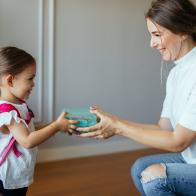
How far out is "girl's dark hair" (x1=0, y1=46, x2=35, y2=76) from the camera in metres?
1.36

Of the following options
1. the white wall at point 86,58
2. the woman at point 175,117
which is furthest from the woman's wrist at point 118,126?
the white wall at point 86,58

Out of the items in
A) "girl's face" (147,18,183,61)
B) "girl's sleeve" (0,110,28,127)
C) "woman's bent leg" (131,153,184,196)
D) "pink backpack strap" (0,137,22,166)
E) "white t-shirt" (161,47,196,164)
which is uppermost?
"girl's face" (147,18,183,61)

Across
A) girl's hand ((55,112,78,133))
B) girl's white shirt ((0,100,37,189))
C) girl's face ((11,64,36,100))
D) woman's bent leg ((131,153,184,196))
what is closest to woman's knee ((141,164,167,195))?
woman's bent leg ((131,153,184,196))

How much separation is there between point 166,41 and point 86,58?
1.35m

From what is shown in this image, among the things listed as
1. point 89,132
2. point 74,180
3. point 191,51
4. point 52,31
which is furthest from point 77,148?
point 191,51

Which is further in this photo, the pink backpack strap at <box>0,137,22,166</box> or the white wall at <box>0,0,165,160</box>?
the white wall at <box>0,0,165,160</box>

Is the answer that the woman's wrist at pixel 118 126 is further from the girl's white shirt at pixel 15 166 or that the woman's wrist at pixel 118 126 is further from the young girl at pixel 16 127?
the girl's white shirt at pixel 15 166

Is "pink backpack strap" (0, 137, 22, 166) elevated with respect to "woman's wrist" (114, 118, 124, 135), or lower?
lower

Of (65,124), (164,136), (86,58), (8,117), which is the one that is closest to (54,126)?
(65,124)

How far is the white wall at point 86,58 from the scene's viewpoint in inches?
97.6

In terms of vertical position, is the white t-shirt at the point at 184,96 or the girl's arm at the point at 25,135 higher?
the white t-shirt at the point at 184,96

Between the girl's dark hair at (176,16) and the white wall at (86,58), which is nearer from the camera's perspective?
the girl's dark hair at (176,16)

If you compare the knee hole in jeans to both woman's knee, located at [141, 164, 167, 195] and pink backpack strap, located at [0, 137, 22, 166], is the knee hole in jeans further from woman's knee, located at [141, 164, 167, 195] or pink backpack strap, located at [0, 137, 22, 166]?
pink backpack strap, located at [0, 137, 22, 166]

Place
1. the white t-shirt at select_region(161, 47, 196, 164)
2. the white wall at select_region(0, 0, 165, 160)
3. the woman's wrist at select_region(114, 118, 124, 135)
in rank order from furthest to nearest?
the white wall at select_region(0, 0, 165, 160)
the woman's wrist at select_region(114, 118, 124, 135)
the white t-shirt at select_region(161, 47, 196, 164)
